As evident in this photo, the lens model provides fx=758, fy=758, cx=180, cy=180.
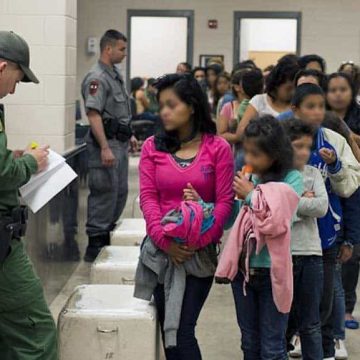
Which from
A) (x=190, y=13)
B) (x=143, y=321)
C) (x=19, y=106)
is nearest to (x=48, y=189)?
(x=143, y=321)

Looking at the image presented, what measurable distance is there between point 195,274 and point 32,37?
2469 mm

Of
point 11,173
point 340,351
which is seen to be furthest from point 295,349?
point 11,173

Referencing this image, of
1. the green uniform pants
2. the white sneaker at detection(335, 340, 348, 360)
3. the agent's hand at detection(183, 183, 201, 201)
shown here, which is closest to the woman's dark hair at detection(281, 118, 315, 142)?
the agent's hand at detection(183, 183, 201, 201)

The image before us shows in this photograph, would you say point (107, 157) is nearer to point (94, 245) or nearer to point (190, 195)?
point (94, 245)

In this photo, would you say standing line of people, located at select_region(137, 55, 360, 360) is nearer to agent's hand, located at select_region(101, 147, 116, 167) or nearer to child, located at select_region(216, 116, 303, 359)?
child, located at select_region(216, 116, 303, 359)

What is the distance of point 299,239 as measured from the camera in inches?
126

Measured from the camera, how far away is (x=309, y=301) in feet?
10.8

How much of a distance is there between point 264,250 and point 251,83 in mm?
2781

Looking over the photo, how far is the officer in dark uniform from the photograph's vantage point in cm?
559

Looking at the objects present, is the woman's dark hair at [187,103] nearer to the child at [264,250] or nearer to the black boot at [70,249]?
the child at [264,250]

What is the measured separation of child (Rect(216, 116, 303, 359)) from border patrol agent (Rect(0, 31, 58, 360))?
2.39 ft

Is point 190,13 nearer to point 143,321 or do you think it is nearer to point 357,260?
point 357,260

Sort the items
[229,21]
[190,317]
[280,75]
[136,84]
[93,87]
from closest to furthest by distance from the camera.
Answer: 1. [190,317]
2. [280,75]
3. [93,87]
4. [136,84]
5. [229,21]

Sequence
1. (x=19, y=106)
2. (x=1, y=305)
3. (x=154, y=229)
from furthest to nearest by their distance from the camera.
A: (x=19, y=106) < (x=154, y=229) < (x=1, y=305)
